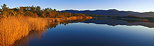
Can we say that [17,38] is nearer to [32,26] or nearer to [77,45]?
[77,45]

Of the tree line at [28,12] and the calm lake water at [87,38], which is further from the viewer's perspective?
the tree line at [28,12]

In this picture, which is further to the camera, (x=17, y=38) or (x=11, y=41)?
(x=17, y=38)

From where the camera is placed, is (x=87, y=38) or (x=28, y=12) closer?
(x=87, y=38)

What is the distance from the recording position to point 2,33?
7.97 m

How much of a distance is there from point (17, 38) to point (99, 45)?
5.36m

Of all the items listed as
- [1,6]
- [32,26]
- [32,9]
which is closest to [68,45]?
[32,26]

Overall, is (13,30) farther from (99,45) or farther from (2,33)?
(99,45)

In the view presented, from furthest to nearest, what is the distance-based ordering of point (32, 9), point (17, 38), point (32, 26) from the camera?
point (32, 9)
point (32, 26)
point (17, 38)

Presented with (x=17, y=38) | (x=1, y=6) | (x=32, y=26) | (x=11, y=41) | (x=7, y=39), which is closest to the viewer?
(x=7, y=39)

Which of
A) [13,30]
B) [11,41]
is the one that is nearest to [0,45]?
[11,41]

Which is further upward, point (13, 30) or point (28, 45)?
point (13, 30)

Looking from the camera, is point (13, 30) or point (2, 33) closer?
point (2, 33)

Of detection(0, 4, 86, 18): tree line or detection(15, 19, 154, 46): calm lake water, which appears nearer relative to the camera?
detection(15, 19, 154, 46): calm lake water

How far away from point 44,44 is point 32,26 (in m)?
6.61
